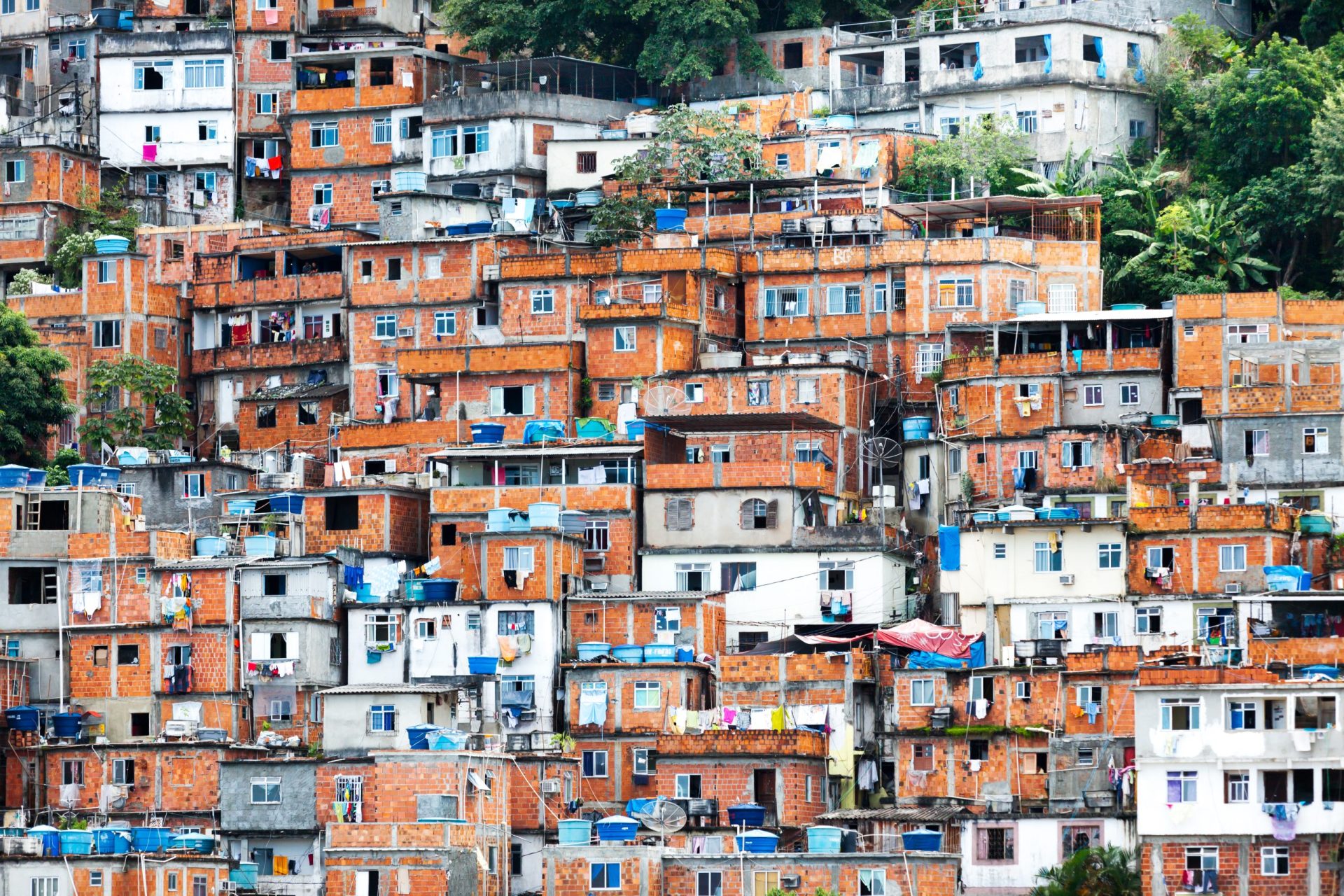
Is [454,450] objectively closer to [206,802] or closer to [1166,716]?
[206,802]

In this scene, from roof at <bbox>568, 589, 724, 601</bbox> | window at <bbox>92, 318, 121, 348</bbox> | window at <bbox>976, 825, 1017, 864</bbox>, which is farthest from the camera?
window at <bbox>92, 318, 121, 348</bbox>

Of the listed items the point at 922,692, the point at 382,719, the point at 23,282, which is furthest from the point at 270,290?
the point at 922,692

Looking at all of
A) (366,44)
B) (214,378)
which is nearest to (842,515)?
(214,378)

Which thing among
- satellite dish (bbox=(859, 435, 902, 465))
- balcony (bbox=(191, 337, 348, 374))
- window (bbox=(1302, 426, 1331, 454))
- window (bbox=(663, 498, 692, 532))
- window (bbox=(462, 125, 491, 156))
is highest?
window (bbox=(462, 125, 491, 156))

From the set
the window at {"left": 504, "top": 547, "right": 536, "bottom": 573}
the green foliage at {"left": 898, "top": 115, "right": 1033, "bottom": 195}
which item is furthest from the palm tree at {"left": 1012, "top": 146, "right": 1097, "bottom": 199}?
the window at {"left": 504, "top": 547, "right": 536, "bottom": 573}

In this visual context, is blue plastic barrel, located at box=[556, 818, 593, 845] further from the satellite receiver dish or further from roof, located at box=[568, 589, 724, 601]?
roof, located at box=[568, 589, 724, 601]

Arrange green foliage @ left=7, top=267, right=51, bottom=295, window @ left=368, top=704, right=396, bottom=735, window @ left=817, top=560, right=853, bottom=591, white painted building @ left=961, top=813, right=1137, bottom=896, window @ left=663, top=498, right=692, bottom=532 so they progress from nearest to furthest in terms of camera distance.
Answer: white painted building @ left=961, top=813, right=1137, bottom=896 → window @ left=368, top=704, right=396, bottom=735 → window @ left=817, top=560, right=853, bottom=591 → window @ left=663, top=498, right=692, bottom=532 → green foliage @ left=7, top=267, right=51, bottom=295
